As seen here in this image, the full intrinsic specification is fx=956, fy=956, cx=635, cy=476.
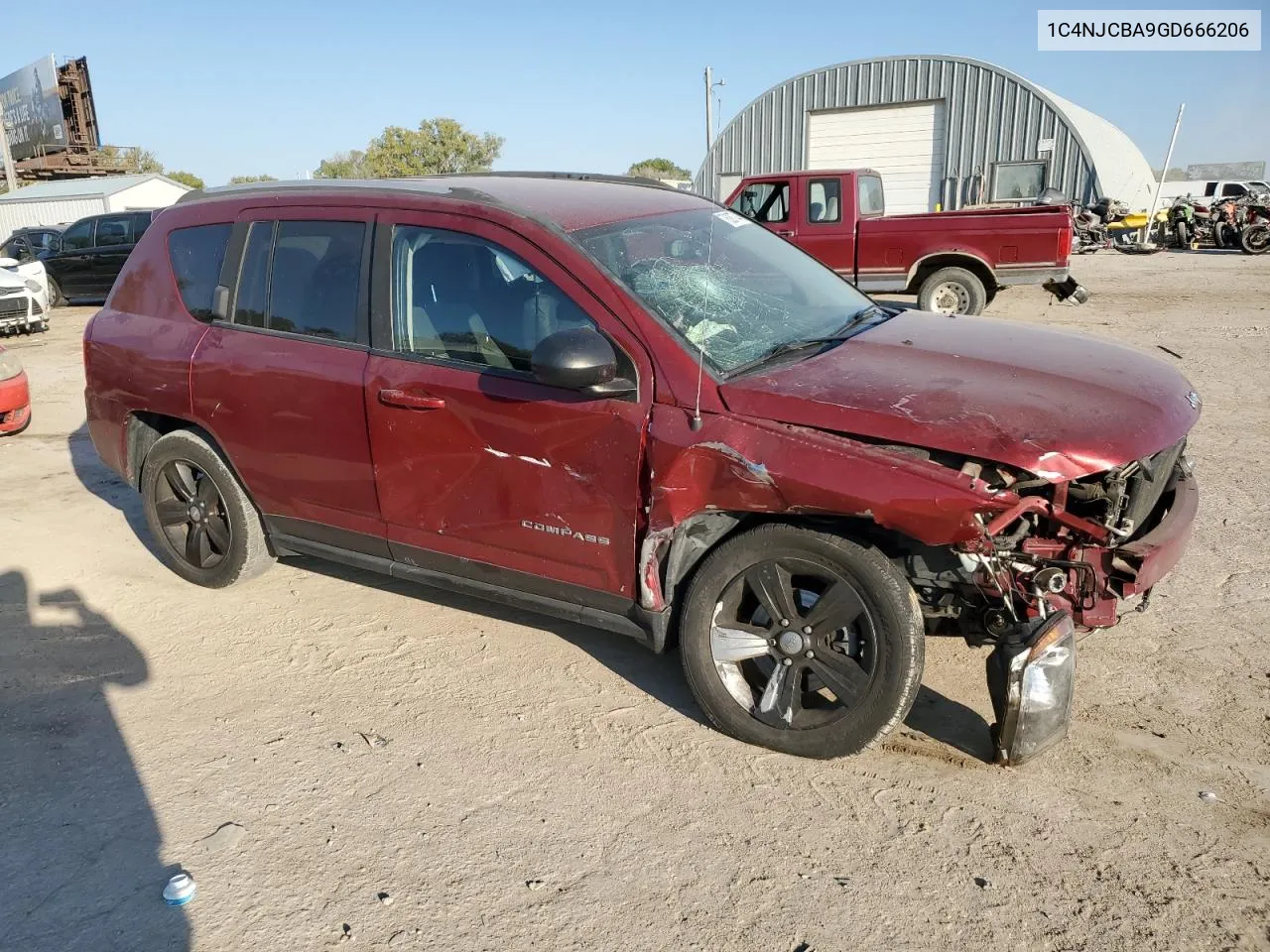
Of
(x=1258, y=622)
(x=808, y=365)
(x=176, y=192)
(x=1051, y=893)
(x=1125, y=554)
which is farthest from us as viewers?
(x=176, y=192)

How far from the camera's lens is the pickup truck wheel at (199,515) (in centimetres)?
458

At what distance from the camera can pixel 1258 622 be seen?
13.0ft

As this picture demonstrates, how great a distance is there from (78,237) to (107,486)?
14.4m

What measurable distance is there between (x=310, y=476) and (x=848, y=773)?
8.31 ft

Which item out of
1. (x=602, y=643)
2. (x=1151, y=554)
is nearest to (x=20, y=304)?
(x=602, y=643)

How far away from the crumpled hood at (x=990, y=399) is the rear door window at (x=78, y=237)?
744 inches

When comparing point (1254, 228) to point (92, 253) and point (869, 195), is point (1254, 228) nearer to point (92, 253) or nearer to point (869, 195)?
point (869, 195)

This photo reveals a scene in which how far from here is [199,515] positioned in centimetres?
479

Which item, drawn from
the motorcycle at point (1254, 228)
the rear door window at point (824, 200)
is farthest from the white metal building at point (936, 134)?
the rear door window at point (824, 200)

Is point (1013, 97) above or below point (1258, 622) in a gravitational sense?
above

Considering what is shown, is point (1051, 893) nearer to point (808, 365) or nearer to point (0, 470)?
point (808, 365)

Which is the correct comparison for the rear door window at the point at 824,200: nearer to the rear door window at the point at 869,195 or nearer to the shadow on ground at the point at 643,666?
the rear door window at the point at 869,195

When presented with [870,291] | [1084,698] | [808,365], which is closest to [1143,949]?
[1084,698]

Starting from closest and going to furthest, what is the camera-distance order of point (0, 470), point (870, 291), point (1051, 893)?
point (1051, 893), point (0, 470), point (870, 291)
